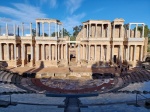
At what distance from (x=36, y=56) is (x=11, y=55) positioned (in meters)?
7.01

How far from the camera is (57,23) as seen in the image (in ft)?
114

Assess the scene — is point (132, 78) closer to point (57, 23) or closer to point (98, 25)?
point (98, 25)

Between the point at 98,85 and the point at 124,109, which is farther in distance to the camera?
the point at 98,85

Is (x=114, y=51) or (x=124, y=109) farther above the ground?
(x=114, y=51)

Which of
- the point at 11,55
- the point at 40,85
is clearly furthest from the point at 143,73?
the point at 11,55

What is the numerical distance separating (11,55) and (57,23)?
13.1 meters

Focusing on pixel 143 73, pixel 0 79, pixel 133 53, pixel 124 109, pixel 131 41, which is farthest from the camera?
pixel 133 53

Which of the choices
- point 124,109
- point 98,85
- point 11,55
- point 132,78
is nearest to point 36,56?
point 11,55

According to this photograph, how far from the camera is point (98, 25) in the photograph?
3572cm

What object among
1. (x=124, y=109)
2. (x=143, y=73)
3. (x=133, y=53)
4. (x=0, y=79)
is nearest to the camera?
(x=124, y=109)

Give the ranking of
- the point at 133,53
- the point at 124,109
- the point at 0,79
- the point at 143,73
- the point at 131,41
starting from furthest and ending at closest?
1. the point at 133,53
2. the point at 131,41
3. the point at 143,73
4. the point at 0,79
5. the point at 124,109

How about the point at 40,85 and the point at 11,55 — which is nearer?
the point at 40,85

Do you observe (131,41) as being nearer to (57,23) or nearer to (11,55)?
(57,23)

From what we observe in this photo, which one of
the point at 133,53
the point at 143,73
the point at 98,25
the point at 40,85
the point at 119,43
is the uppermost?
the point at 98,25
